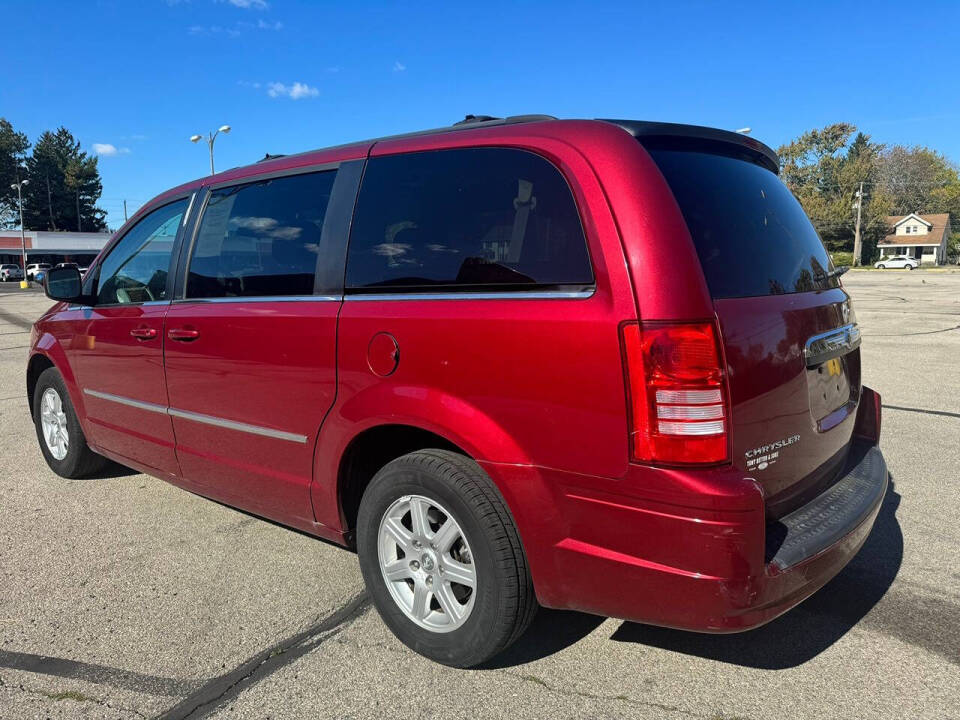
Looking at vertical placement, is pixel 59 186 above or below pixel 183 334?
above

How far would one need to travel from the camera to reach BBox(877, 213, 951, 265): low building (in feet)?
286

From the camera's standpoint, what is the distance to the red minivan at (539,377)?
2.03 metres

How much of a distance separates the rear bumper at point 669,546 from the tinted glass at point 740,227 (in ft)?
2.10

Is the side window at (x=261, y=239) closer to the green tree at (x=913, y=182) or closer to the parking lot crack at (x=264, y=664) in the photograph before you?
the parking lot crack at (x=264, y=664)

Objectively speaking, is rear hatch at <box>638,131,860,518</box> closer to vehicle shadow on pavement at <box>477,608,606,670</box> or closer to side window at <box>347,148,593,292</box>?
side window at <box>347,148,593,292</box>

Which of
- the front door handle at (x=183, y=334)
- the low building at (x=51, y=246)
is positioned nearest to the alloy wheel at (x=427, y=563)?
the front door handle at (x=183, y=334)

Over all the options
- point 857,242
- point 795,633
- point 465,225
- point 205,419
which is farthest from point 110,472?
point 857,242

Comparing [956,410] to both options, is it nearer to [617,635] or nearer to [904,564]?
[904,564]

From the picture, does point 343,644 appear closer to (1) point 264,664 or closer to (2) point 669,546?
(1) point 264,664

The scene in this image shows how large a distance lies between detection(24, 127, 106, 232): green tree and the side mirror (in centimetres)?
10573

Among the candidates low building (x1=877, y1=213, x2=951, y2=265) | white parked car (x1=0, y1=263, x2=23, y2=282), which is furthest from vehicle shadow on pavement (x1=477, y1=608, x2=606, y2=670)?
low building (x1=877, y1=213, x2=951, y2=265)

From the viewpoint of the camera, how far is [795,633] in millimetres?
2730

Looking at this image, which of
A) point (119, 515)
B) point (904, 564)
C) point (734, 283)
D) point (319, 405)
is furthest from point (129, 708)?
point (904, 564)

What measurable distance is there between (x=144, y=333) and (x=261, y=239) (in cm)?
96
